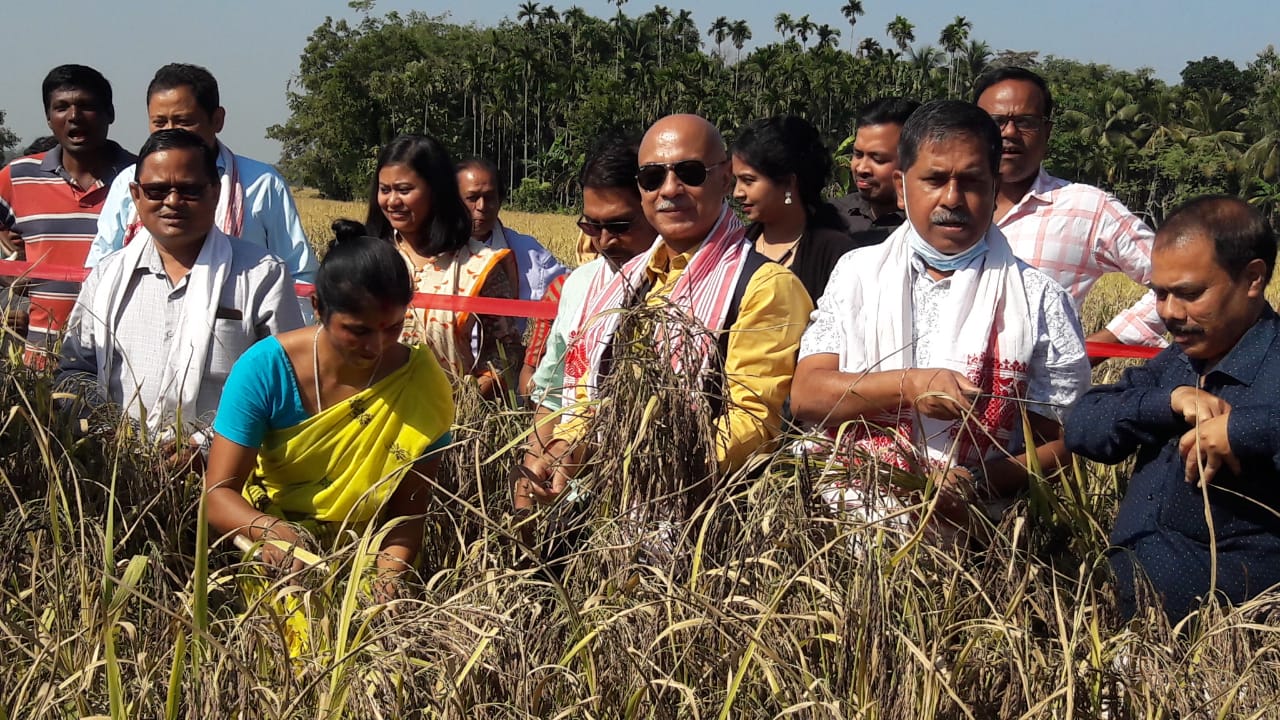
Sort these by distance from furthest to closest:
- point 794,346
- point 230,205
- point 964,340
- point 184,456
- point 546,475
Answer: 1. point 230,205
2. point 184,456
3. point 794,346
4. point 546,475
5. point 964,340

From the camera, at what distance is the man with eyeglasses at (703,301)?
2539 millimetres

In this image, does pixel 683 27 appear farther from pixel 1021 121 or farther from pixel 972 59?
pixel 1021 121

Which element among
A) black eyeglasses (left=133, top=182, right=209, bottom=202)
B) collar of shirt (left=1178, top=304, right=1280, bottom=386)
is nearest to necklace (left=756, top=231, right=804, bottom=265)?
collar of shirt (left=1178, top=304, right=1280, bottom=386)

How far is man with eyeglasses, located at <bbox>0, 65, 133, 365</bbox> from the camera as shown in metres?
4.47

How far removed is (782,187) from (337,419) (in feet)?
5.38

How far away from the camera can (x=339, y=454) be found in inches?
105

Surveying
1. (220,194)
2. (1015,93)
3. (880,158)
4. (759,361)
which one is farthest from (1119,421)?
(220,194)

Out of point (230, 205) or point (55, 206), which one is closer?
point (230, 205)

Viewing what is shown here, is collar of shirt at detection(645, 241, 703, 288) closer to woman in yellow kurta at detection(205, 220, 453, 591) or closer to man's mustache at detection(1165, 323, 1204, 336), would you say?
woman in yellow kurta at detection(205, 220, 453, 591)

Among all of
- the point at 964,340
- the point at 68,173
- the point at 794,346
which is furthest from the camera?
the point at 68,173

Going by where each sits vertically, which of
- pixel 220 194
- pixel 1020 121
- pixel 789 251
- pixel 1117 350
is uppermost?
pixel 1020 121

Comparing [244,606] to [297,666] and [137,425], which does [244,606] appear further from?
[137,425]

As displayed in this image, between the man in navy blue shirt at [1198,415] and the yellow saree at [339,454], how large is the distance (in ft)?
4.66

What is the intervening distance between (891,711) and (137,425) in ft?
6.94
